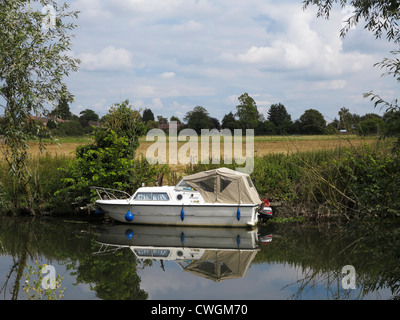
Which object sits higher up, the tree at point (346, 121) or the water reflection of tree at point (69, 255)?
the tree at point (346, 121)

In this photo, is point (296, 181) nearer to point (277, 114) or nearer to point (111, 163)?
point (111, 163)

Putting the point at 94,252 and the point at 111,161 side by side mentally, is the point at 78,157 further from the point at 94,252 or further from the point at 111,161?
the point at 94,252

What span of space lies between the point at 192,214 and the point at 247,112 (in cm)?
7155

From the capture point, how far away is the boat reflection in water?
14.0 m

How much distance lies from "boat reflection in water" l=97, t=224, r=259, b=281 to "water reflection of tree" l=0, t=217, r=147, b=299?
85 centimetres

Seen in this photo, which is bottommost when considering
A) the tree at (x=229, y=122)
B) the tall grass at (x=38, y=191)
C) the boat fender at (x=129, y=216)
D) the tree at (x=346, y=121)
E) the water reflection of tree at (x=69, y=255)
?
the water reflection of tree at (x=69, y=255)

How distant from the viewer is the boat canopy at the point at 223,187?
1934cm

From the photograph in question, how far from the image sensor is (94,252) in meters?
15.8

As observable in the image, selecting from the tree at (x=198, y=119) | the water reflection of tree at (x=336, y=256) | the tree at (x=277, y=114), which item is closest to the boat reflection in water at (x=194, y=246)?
the water reflection of tree at (x=336, y=256)

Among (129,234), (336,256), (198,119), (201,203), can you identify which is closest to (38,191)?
(129,234)

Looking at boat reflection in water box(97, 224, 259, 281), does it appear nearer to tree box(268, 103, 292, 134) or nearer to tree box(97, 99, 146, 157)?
tree box(97, 99, 146, 157)

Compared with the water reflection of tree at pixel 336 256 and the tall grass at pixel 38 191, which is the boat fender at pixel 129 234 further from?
the water reflection of tree at pixel 336 256

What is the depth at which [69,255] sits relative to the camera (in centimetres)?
1549
